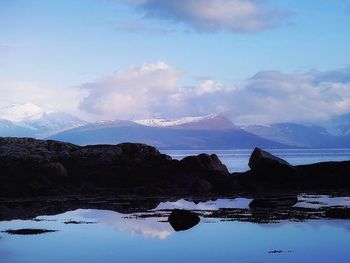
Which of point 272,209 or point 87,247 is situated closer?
point 87,247

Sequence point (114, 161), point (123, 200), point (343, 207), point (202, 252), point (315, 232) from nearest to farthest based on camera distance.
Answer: point (202, 252), point (315, 232), point (343, 207), point (123, 200), point (114, 161)

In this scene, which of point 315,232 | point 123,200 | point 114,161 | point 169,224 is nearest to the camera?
point 315,232

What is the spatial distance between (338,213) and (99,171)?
3823 cm

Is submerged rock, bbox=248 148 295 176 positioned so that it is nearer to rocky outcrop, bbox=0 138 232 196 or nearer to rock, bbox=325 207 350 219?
rocky outcrop, bbox=0 138 232 196

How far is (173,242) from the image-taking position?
31.6 meters

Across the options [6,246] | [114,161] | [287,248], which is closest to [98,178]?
[114,161]

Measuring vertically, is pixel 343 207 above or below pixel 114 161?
below

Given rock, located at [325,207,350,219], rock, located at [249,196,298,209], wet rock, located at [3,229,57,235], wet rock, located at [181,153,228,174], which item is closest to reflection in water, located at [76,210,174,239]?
wet rock, located at [3,229,57,235]

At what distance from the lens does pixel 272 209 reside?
45812mm

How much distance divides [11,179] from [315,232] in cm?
4428

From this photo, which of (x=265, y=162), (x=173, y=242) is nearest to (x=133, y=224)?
(x=173, y=242)

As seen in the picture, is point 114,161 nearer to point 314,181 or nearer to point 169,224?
point 314,181

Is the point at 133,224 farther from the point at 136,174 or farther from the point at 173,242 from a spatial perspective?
the point at 136,174

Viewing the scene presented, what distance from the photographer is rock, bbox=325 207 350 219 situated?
40.1m
